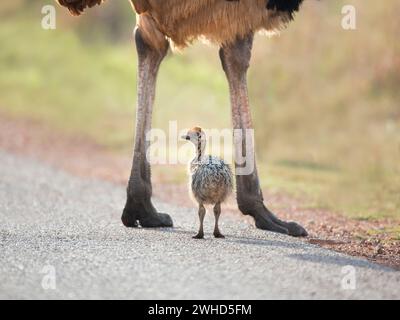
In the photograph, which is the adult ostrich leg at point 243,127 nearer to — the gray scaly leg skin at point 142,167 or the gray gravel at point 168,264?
the gray gravel at point 168,264

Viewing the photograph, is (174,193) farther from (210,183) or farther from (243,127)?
(210,183)

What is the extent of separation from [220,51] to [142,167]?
1370 mm

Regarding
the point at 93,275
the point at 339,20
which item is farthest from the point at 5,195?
the point at 339,20

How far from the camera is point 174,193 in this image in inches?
524

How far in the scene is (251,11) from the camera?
29.2 feet

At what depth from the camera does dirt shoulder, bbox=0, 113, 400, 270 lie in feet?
29.1

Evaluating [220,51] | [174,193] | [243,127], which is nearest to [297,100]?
[174,193]

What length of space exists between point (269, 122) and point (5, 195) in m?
7.30

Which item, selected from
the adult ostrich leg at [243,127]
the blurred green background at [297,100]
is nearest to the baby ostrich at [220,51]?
the adult ostrich leg at [243,127]

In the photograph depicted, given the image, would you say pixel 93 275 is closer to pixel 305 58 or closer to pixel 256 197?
pixel 256 197

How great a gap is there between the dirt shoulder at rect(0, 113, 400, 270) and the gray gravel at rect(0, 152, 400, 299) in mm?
680

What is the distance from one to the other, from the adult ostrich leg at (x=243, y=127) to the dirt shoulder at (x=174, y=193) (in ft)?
1.54

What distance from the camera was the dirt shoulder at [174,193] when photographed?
8.88m
